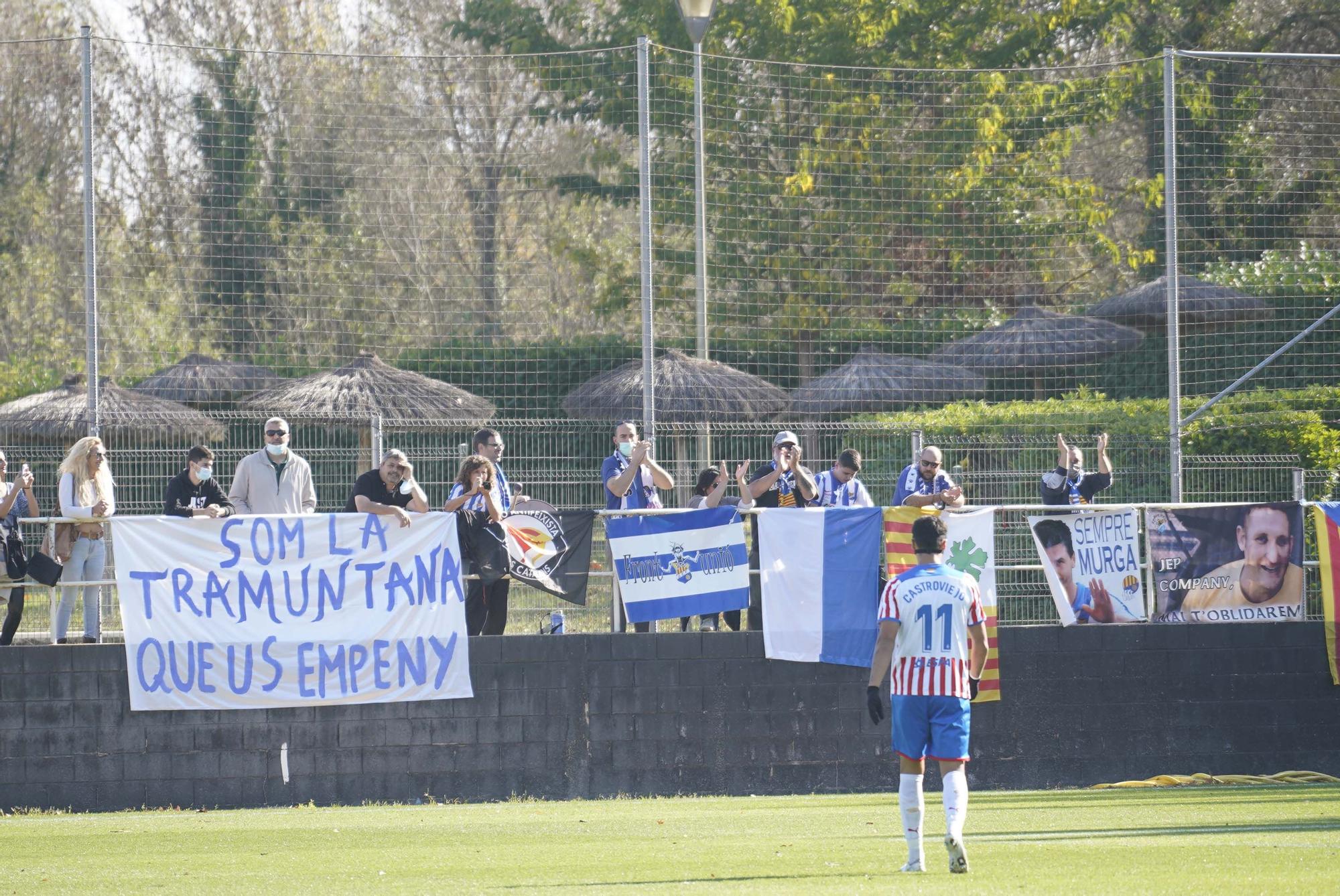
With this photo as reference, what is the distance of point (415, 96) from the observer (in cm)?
1934

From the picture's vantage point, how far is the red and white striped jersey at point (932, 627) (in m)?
8.84

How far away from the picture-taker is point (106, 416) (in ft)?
51.9

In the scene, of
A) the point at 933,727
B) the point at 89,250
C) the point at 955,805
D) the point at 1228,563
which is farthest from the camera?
the point at 89,250

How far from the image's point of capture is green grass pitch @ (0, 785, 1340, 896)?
829 cm

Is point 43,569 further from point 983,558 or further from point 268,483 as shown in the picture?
point 983,558

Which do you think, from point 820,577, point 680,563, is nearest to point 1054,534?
point 820,577

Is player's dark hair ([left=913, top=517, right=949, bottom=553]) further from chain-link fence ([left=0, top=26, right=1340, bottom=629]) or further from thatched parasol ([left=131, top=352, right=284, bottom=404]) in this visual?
thatched parasol ([left=131, top=352, right=284, bottom=404])

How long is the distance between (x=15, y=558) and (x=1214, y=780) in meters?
9.62

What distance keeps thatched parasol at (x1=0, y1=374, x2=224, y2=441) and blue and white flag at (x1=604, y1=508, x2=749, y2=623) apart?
467 cm

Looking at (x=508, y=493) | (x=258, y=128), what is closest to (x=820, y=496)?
(x=508, y=493)

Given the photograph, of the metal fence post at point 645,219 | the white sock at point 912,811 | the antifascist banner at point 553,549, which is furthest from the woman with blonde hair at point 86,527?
the white sock at point 912,811

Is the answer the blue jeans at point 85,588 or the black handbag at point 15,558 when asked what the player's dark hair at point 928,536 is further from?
the black handbag at point 15,558

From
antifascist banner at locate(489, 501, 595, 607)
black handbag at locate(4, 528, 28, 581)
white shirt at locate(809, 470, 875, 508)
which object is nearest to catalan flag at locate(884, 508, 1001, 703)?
white shirt at locate(809, 470, 875, 508)

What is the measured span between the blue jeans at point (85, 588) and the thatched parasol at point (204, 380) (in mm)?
5167
